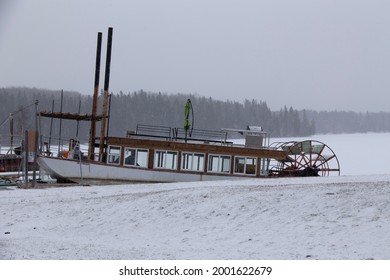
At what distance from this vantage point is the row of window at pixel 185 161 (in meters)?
31.5


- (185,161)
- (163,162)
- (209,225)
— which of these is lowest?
(209,225)

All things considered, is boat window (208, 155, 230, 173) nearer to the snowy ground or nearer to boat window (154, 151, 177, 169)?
boat window (154, 151, 177, 169)

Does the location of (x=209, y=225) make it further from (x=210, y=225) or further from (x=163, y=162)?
(x=163, y=162)

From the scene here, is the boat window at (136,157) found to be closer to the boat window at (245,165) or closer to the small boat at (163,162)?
the small boat at (163,162)

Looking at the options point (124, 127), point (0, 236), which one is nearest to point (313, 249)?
point (0, 236)

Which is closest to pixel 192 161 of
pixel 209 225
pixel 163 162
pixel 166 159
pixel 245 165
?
pixel 166 159

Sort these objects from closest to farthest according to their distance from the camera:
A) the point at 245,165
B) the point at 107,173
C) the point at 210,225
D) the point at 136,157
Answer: the point at 210,225 → the point at 107,173 → the point at 136,157 → the point at 245,165

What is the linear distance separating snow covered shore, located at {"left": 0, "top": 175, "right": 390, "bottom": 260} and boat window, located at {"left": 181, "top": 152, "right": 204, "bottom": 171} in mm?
11612

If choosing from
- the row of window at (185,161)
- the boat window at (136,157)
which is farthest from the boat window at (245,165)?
the boat window at (136,157)

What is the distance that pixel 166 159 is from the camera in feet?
104

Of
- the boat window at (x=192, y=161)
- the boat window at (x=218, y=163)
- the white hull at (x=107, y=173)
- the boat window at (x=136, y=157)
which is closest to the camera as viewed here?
the white hull at (x=107, y=173)

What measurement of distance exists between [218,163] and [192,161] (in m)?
1.23

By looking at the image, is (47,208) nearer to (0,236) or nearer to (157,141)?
(0,236)

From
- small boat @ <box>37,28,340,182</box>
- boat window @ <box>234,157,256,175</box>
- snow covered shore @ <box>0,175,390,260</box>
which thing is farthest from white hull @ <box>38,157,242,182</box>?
snow covered shore @ <box>0,175,390,260</box>
